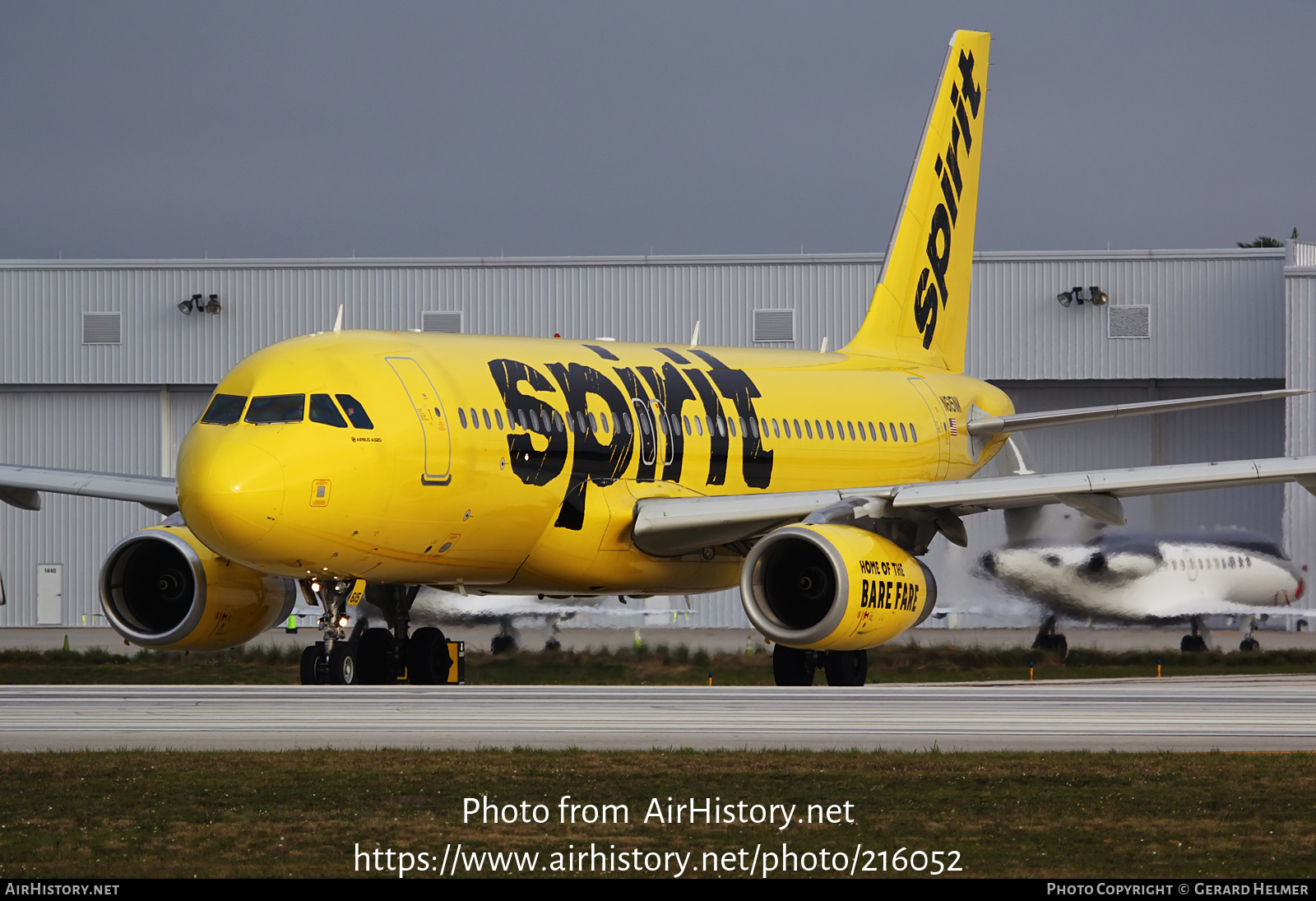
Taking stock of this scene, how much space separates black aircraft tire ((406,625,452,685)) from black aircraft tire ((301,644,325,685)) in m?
1.39

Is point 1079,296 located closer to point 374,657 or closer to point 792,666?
point 792,666

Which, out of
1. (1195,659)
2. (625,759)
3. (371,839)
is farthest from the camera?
(1195,659)

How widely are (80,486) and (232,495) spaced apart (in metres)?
6.38

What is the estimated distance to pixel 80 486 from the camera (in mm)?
23547

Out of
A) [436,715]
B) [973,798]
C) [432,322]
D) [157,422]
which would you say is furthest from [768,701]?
[157,422]

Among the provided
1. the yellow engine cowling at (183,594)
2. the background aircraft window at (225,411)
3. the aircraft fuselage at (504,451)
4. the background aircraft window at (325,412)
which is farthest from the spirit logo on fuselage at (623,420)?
the yellow engine cowling at (183,594)

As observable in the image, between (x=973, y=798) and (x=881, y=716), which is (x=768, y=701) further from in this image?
(x=973, y=798)

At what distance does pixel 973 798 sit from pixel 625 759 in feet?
8.16

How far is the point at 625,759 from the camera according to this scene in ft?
39.7

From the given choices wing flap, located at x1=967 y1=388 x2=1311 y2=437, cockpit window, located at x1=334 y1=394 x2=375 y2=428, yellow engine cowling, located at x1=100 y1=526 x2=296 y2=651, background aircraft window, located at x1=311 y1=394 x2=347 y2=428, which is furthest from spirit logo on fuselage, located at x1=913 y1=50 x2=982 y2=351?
background aircraft window, located at x1=311 y1=394 x2=347 y2=428

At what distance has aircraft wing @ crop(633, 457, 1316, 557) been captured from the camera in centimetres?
2086

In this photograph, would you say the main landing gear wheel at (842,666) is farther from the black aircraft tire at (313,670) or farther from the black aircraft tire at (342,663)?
the black aircraft tire at (313,670)

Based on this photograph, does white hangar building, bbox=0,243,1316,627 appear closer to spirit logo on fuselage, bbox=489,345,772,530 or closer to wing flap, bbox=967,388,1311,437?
wing flap, bbox=967,388,1311,437

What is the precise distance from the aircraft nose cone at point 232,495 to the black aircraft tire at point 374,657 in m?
3.52
